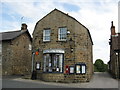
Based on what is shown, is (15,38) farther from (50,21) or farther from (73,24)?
(73,24)

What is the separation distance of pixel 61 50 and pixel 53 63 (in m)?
1.73

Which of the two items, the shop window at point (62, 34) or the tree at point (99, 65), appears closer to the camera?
the shop window at point (62, 34)

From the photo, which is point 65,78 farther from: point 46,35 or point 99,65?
point 99,65

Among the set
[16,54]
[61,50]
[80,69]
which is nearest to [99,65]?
[16,54]

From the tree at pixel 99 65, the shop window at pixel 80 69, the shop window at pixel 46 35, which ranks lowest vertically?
the tree at pixel 99 65

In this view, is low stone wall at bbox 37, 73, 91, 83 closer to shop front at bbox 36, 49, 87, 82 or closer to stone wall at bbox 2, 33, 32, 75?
shop front at bbox 36, 49, 87, 82

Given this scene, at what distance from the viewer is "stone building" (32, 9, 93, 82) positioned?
57.4 feet

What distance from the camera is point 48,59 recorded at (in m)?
18.3

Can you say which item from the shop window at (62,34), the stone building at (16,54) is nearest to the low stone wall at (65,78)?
the shop window at (62,34)

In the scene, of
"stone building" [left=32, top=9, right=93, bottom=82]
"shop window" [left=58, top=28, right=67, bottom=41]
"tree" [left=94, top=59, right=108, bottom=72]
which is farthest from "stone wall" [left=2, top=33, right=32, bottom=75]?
"tree" [left=94, top=59, right=108, bottom=72]

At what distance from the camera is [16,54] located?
1037 inches

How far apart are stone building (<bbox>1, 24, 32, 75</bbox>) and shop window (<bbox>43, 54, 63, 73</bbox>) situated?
8.61m

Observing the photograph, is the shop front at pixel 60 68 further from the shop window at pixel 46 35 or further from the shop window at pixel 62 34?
the shop window at pixel 46 35

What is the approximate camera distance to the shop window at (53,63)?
17.9 metres
